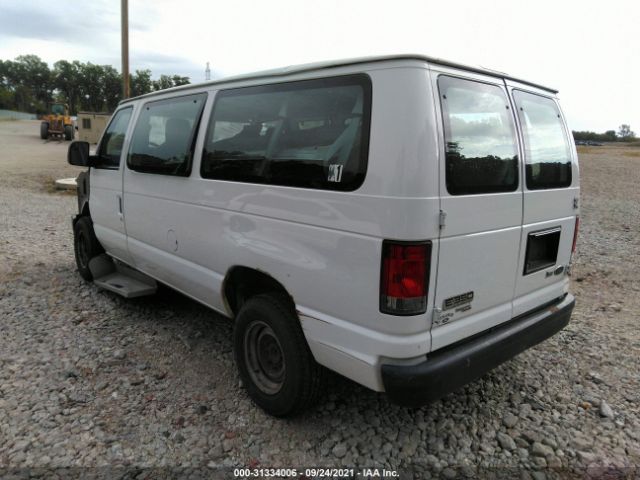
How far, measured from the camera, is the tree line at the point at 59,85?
89812 millimetres

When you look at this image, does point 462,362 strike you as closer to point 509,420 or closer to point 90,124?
point 509,420

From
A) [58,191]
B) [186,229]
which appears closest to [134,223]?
[186,229]

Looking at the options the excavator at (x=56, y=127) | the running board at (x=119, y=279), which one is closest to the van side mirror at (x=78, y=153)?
the running board at (x=119, y=279)

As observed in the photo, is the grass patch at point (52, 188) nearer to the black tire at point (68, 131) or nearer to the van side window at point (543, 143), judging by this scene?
the van side window at point (543, 143)

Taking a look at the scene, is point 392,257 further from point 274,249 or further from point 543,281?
point 543,281

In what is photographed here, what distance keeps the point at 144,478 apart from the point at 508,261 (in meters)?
2.27

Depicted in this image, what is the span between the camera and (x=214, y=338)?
13.1 ft

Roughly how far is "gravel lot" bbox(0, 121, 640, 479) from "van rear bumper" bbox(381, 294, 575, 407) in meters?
0.51

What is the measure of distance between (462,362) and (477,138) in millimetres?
1156

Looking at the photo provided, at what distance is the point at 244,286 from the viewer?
10.3 ft

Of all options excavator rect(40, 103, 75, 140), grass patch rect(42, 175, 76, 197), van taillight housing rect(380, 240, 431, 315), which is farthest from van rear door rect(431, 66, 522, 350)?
excavator rect(40, 103, 75, 140)

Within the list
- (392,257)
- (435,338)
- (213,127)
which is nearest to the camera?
(392,257)

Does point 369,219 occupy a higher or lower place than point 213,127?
lower

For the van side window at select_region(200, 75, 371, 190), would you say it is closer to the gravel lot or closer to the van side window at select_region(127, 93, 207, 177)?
the van side window at select_region(127, 93, 207, 177)
